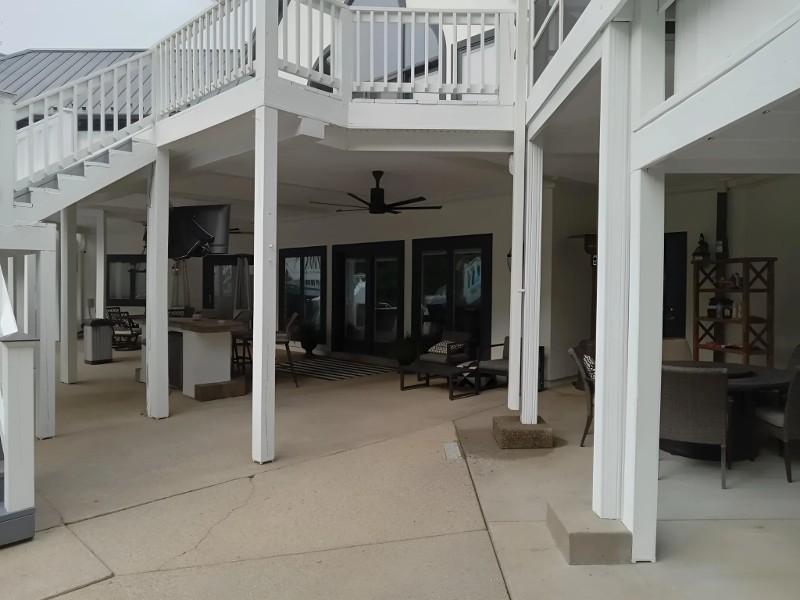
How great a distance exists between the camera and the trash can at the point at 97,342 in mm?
9227

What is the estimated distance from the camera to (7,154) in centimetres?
450

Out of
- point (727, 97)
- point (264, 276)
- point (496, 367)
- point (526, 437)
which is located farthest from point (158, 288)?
point (727, 97)

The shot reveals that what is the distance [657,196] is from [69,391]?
708 cm

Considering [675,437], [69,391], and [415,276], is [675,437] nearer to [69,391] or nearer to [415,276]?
[415,276]

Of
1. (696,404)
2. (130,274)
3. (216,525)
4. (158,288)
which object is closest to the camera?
(216,525)

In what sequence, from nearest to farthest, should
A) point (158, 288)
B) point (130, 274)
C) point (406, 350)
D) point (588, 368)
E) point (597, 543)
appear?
point (597, 543)
point (588, 368)
point (158, 288)
point (406, 350)
point (130, 274)

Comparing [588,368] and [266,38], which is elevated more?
[266,38]

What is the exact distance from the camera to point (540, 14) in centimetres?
446

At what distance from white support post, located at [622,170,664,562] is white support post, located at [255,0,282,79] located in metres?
2.77

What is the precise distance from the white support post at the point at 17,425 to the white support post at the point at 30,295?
205 cm

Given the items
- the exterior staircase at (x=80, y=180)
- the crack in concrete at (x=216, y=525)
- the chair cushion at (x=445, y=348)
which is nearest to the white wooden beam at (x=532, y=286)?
the crack in concrete at (x=216, y=525)

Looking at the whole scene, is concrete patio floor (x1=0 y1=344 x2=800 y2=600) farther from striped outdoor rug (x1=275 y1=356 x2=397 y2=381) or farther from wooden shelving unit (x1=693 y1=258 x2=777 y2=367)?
striped outdoor rug (x1=275 y1=356 x2=397 y2=381)

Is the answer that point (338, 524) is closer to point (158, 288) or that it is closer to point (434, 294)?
point (158, 288)

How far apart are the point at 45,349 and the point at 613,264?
487 centimetres
